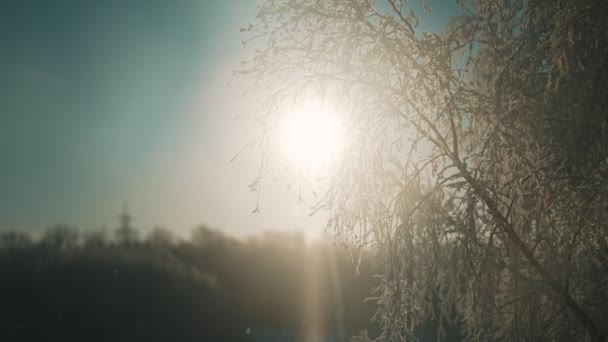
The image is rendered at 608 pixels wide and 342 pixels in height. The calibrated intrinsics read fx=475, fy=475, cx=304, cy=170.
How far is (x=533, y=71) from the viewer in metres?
2.69

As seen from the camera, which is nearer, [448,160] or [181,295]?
[448,160]

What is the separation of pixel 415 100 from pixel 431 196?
0.52 m

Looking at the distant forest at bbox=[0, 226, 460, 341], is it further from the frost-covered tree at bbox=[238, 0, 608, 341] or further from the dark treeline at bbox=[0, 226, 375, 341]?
the frost-covered tree at bbox=[238, 0, 608, 341]

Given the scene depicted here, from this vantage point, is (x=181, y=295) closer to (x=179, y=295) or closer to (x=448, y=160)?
(x=179, y=295)

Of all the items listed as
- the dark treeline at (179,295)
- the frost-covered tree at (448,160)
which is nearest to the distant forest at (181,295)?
the dark treeline at (179,295)

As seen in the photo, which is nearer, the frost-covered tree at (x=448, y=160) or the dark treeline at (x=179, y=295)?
the frost-covered tree at (x=448, y=160)

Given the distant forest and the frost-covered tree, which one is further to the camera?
the distant forest

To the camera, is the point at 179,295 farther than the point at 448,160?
Yes

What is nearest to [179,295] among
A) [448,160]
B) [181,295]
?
[181,295]

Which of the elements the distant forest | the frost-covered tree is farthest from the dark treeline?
the frost-covered tree

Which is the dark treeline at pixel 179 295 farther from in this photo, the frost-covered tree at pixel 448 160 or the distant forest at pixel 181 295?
the frost-covered tree at pixel 448 160

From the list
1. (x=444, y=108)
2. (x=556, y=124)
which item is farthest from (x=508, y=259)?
(x=444, y=108)

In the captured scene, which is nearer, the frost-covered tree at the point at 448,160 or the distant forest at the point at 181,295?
the frost-covered tree at the point at 448,160

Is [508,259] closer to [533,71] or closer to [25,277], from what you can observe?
[533,71]
